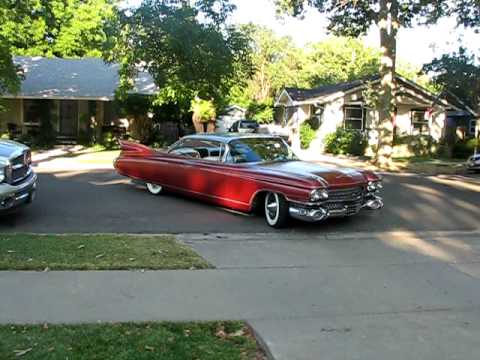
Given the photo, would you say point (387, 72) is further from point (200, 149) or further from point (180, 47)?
point (200, 149)

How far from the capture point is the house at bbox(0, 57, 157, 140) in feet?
90.0

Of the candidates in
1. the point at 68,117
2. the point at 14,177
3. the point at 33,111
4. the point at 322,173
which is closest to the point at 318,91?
the point at 68,117

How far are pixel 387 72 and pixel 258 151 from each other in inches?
596

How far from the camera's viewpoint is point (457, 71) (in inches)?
1083

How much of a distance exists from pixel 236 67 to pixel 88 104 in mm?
9231

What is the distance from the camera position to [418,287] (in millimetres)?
5938

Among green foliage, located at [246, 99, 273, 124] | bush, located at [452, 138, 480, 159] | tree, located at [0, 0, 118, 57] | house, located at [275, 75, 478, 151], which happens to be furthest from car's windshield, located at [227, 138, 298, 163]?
green foliage, located at [246, 99, 273, 124]

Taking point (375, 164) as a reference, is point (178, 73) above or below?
above

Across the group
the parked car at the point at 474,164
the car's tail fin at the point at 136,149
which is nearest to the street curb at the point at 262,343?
the car's tail fin at the point at 136,149

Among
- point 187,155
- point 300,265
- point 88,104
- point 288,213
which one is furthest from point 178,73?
point 300,265

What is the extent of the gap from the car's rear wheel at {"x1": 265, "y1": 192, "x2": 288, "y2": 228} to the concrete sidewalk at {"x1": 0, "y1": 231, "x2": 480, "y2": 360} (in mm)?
1297

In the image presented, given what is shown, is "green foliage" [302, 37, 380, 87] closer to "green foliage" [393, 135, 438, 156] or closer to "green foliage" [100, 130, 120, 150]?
"green foliage" [393, 135, 438, 156]

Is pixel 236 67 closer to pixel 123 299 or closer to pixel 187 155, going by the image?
pixel 187 155

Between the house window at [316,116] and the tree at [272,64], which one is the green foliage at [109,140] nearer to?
the house window at [316,116]
